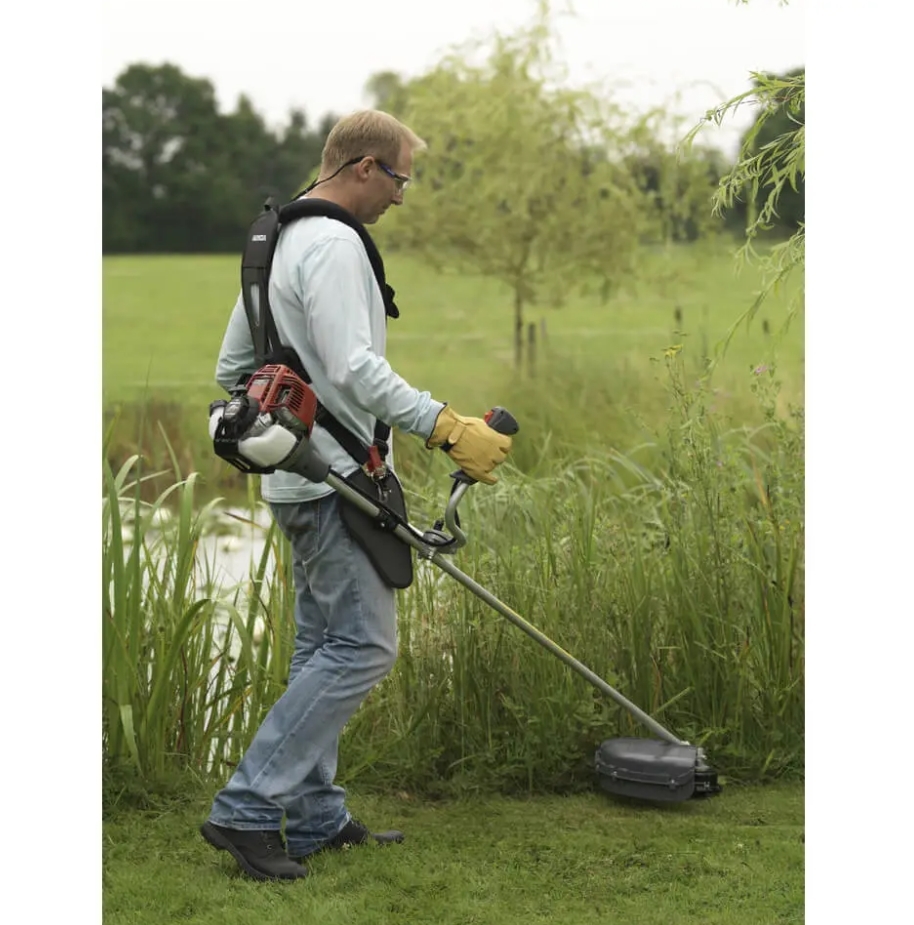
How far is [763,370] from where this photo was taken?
3680 mm

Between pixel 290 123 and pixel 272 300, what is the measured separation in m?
12.7

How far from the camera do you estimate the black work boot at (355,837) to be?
308 cm

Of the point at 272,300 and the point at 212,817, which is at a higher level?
the point at 272,300

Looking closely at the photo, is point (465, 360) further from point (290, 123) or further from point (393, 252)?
point (290, 123)

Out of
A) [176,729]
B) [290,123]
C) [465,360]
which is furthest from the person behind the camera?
[290,123]

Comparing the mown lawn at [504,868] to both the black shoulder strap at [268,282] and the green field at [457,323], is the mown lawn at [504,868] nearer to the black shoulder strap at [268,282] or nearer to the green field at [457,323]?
the black shoulder strap at [268,282]

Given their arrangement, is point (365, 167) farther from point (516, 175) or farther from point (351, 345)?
point (516, 175)

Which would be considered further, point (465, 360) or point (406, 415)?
point (465, 360)

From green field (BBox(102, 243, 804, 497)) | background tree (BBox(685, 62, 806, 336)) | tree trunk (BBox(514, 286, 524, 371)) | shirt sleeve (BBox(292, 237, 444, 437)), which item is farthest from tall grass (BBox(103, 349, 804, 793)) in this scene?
tree trunk (BBox(514, 286, 524, 371))

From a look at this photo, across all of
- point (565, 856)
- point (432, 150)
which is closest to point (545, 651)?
point (565, 856)

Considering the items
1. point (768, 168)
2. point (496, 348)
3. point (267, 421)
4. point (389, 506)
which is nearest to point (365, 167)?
point (267, 421)

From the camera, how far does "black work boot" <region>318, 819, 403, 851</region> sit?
121 inches

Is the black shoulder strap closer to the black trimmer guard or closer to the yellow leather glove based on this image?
the yellow leather glove

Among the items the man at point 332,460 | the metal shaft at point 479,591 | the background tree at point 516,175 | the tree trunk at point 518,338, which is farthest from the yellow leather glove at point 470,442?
the tree trunk at point 518,338
